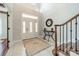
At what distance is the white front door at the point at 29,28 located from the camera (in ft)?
6.60

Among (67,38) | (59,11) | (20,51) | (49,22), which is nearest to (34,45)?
(20,51)

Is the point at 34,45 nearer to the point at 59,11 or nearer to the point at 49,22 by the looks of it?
the point at 49,22

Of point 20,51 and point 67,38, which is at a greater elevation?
point 67,38

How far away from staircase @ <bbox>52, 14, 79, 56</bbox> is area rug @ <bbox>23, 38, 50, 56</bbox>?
210 millimetres

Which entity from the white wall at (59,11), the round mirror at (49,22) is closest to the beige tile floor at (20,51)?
the round mirror at (49,22)

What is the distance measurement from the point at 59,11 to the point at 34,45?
2.53ft

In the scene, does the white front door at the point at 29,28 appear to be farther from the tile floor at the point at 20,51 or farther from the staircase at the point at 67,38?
the staircase at the point at 67,38

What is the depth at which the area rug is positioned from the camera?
203cm

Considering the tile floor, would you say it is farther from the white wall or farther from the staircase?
the white wall

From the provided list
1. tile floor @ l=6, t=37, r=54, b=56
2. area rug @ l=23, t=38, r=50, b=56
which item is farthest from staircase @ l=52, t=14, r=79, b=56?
area rug @ l=23, t=38, r=50, b=56

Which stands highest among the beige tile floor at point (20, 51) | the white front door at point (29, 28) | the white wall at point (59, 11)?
the white wall at point (59, 11)

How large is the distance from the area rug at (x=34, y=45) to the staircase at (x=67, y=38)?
8.3 inches

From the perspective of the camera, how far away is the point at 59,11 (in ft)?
6.52

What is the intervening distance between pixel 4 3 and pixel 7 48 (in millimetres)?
815
